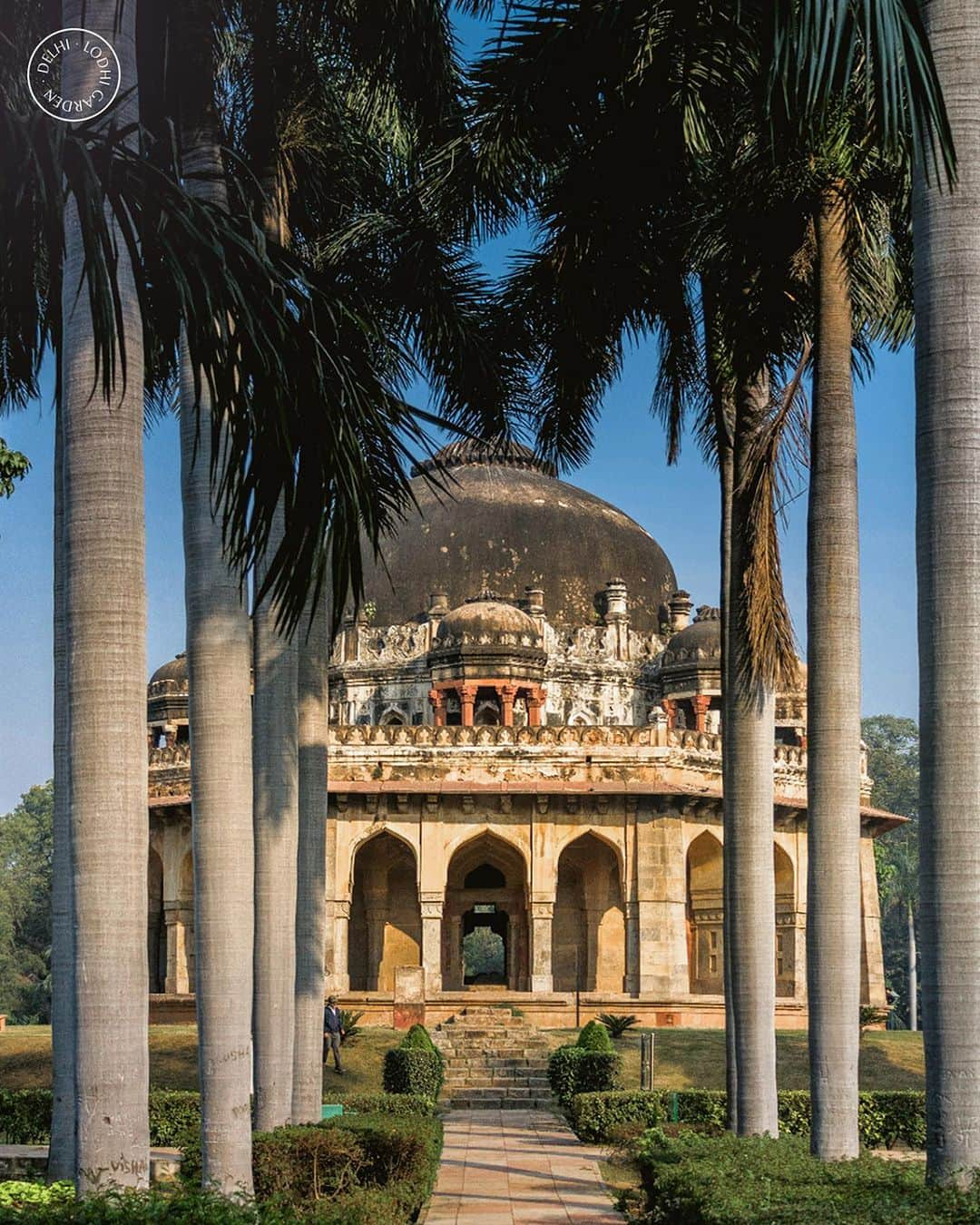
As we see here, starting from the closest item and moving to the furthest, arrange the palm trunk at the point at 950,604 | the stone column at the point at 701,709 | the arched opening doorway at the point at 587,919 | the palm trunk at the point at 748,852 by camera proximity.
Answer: the palm trunk at the point at 950,604, the palm trunk at the point at 748,852, the arched opening doorway at the point at 587,919, the stone column at the point at 701,709

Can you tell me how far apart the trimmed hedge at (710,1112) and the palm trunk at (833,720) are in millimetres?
8410

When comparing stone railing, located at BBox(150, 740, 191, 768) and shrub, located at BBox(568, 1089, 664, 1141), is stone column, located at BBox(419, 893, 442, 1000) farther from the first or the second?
shrub, located at BBox(568, 1089, 664, 1141)

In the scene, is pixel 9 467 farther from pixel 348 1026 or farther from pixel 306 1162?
pixel 348 1026

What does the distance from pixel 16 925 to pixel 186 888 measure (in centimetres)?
2666

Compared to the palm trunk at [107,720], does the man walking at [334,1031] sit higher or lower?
lower

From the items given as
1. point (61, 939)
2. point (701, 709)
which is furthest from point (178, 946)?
point (61, 939)

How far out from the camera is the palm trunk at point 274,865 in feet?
39.3

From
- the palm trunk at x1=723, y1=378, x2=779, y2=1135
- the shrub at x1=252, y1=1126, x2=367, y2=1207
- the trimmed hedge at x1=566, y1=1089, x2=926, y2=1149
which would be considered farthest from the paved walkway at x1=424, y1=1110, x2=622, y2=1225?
the shrub at x1=252, y1=1126, x2=367, y2=1207

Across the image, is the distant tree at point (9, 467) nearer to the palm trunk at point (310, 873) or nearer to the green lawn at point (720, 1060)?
the palm trunk at point (310, 873)

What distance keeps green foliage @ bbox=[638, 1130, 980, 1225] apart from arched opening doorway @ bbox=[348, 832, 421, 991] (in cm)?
Answer: 2460

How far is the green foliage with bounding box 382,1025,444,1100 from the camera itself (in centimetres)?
2208

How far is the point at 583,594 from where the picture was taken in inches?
1825

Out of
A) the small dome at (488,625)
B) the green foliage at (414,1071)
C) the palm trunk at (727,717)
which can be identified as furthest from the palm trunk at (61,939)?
the small dome at (488,625)

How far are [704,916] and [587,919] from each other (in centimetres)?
248
